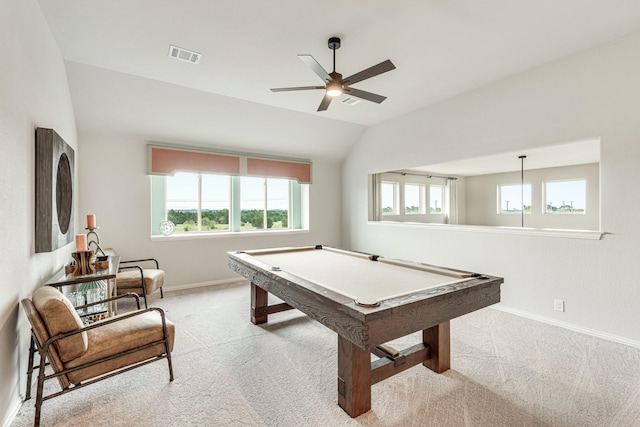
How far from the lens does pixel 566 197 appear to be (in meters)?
7.00

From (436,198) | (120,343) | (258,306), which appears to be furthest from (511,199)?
(120,343)

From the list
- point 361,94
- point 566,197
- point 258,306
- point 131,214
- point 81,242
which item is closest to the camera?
point 81,242

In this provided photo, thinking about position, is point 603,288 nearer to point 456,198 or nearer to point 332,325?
point 332,325

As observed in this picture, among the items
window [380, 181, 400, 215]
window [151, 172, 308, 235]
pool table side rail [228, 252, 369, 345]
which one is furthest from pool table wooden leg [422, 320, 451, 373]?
window [380, 181, 400, 215]

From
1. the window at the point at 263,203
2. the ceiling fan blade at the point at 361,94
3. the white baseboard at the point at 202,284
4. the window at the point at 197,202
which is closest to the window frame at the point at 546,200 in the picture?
the window at the point at 263,203

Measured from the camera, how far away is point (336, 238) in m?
6.54

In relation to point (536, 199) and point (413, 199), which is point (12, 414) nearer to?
point (413, 199)

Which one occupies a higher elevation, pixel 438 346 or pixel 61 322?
pixel 61 322

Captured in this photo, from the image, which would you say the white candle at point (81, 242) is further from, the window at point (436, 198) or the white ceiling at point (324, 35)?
the window at point (436, 198)

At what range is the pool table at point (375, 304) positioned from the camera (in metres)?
1.57

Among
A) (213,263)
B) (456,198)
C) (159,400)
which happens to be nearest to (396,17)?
(159,400)

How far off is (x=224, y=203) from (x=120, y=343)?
360 centimetres

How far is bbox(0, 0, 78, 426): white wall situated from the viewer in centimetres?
168

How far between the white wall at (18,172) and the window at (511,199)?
9236 mm
